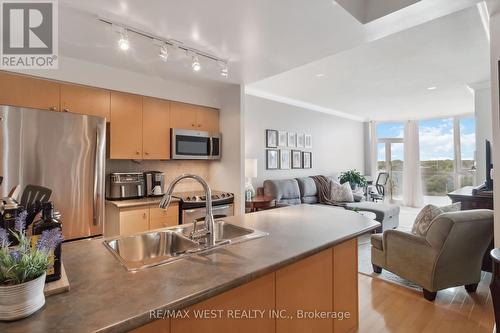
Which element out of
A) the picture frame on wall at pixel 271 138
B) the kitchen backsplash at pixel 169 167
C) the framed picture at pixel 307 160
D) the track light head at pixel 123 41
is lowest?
the kitchen backsplash at pixel 169 167

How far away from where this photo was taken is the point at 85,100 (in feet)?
8.63

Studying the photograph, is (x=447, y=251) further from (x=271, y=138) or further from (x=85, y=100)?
(x=85, y=100)

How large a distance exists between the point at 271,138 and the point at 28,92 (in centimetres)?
367

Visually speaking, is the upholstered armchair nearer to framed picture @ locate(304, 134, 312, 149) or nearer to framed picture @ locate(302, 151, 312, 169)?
framed picture @ locate(302, 151, 312, 169)

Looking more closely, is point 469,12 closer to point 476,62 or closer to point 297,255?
point 476,62

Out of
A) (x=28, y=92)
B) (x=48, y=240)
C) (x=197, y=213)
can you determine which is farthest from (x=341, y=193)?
(x=48, y=240)

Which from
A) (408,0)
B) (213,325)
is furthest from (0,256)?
(408,0)

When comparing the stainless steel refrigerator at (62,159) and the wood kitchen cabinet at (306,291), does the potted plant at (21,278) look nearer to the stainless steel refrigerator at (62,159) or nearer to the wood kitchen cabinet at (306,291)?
the wood kitchen cabinet at (306,291)

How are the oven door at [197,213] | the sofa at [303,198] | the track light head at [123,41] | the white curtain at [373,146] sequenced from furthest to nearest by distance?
the white curtain at [373,146], the sofa at [303,198], the oven door at [197,213], the track light head at [123,41]

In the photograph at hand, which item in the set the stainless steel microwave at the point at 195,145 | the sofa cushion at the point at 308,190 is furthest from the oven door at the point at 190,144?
the sofa cushion at the point at 308,190

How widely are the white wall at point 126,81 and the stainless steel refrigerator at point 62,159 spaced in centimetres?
47

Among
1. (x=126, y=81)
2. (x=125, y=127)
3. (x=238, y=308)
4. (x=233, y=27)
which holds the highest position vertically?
(x=233, y=27)

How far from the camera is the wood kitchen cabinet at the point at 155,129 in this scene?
10.1 ft

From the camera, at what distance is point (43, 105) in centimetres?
239
